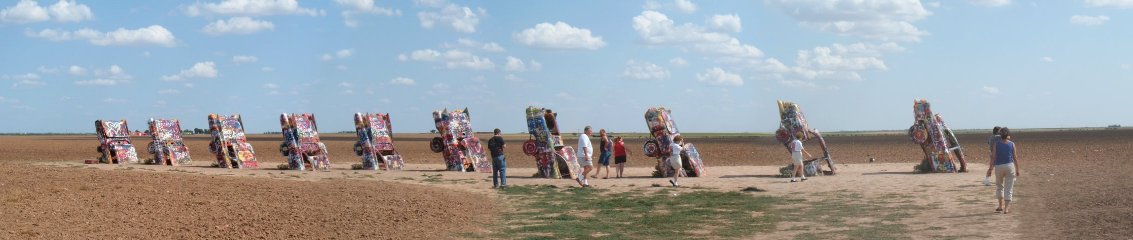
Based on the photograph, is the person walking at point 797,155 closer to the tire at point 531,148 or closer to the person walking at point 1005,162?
the tire at point 531,148

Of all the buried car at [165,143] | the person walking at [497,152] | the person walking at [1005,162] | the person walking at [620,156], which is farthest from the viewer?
the buried car at [165,143]

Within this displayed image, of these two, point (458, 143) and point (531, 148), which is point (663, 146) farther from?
point (458, 143)

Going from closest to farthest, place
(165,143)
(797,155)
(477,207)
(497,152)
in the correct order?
(477,207) < (497,152) < (797,155) < (165,143)

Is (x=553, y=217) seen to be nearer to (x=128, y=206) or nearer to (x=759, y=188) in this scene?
(x=128, y=206)

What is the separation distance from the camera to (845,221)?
17938 millimetres

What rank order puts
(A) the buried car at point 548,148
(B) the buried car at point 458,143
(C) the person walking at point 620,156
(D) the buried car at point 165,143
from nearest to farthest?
(A) the buried car at point 548,148 → (C) the person walking at point 620,156 → (B) the buried car at point 458,143 → (D) the buried car at point 165,143

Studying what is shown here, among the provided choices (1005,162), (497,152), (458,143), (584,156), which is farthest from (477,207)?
(458,143)

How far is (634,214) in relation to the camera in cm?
1939

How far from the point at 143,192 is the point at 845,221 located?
11604 millimetres

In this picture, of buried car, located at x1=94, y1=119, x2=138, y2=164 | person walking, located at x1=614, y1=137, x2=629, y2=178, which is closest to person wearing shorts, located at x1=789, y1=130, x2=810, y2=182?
person walking, located at x1=614, y1=137, x2=629, y2=178

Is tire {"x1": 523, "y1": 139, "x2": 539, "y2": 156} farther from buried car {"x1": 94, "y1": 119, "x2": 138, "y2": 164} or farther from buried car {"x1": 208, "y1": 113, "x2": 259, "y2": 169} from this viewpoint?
buried car {"x1": 94, "y1": 119, "x2": 138, "y2": 164}

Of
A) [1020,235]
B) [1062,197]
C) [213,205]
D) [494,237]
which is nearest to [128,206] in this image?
[213,205]

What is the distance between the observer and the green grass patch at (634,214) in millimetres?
16484

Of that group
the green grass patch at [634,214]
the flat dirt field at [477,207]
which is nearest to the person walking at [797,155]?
the flat dirt field at [477,207]
